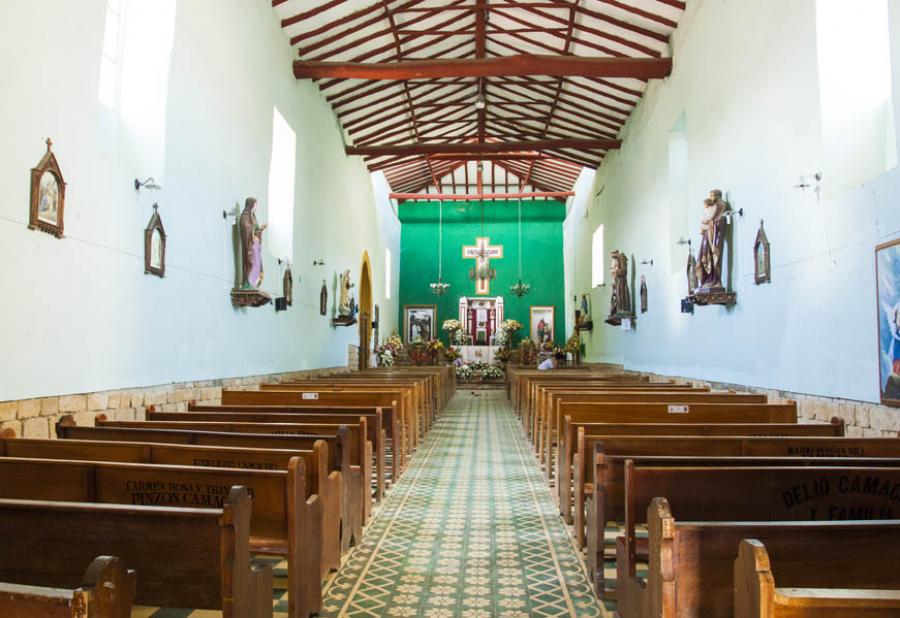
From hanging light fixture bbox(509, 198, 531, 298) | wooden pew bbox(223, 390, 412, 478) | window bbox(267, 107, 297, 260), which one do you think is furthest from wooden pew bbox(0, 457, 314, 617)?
hanging light fixture bbox(509, 198, 531, 298)

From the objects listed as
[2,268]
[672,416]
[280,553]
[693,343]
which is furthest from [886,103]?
[2,268]

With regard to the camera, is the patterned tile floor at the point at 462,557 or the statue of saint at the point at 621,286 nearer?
the patterned tile floor at the point at 462,557

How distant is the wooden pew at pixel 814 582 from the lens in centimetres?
120

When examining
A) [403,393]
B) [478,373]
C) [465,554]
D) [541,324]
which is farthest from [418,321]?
[465,554]

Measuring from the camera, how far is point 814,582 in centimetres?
163

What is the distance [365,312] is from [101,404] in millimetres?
12210

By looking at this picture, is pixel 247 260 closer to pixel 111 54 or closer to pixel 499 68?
pixel 111 54

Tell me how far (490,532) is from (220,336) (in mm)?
4602

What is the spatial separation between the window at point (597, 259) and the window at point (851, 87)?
10600mm

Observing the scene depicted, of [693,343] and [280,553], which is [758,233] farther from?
[280,553]

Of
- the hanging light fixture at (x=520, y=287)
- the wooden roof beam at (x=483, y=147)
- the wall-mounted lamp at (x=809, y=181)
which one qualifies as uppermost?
the wooden roof beam at (x=483, y=147)

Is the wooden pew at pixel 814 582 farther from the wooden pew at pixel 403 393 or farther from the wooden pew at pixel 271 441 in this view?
the wooden pew at pixel 403 393

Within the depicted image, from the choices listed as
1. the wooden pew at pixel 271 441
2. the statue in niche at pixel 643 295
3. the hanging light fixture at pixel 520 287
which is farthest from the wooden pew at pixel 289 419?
the hanging light fixture at pixel 520 287

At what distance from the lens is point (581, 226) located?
1998 centimetres
